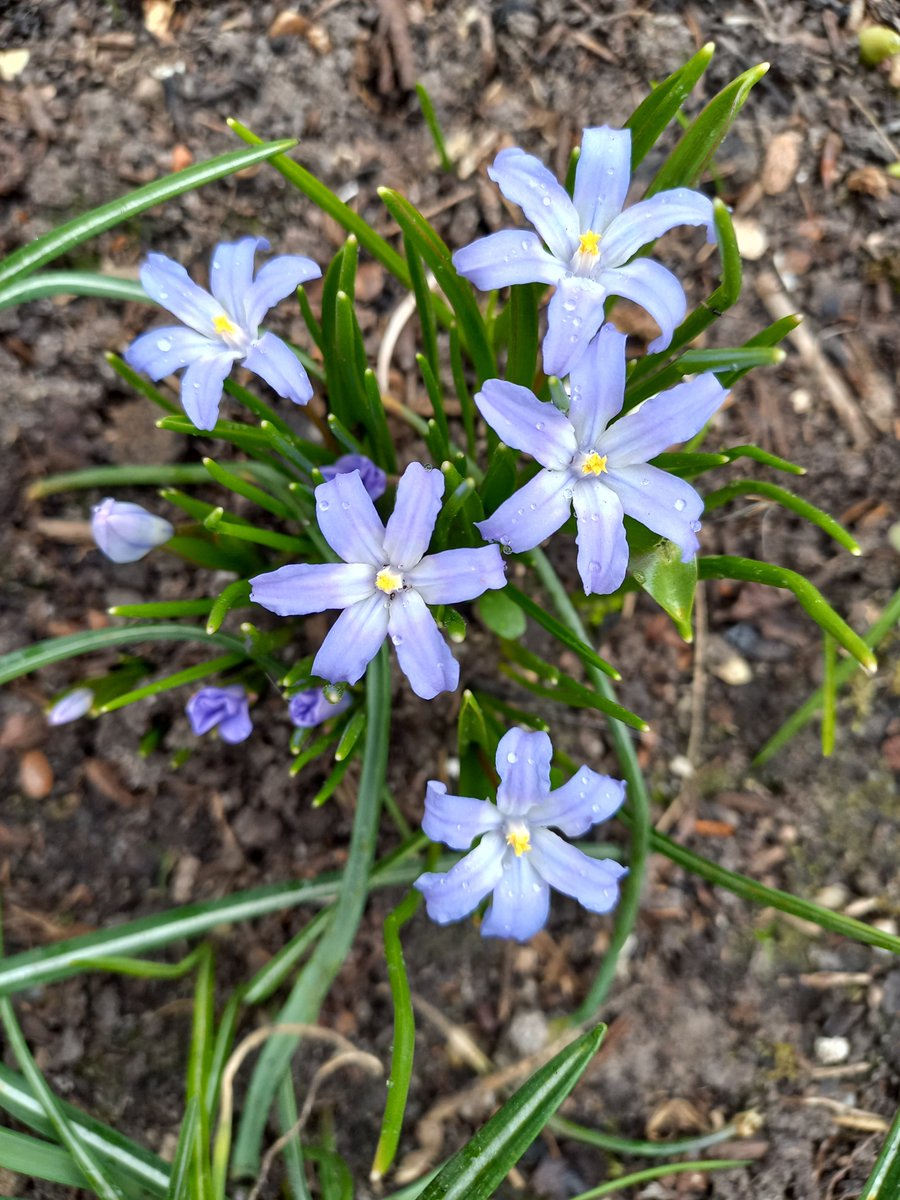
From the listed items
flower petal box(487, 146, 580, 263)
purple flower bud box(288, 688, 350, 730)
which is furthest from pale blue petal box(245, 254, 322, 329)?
purple flower bud box(288, 688, 350, 730)

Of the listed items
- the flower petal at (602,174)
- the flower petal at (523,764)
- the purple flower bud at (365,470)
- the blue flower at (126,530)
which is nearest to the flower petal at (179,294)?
the purple flower bud at (365,470)

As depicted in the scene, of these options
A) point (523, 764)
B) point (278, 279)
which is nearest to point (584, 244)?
point (278, 279)

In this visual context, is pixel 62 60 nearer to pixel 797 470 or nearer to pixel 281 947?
pixel 797 470

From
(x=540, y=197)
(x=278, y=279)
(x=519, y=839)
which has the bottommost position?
(x=519, y=839)

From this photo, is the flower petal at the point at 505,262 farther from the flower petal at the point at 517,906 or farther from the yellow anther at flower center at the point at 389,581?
the flower petal at the point at 517,906

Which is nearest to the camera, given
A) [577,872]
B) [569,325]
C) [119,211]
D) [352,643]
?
[569,325]

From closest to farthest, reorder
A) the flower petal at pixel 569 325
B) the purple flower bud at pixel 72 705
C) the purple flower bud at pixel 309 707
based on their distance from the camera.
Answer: the flower petal at pixel 569 325
the purple flower bud at pixel 309 707
the purple flower bud at pixel 72 705

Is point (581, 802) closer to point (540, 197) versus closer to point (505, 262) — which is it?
point (505, 262)
